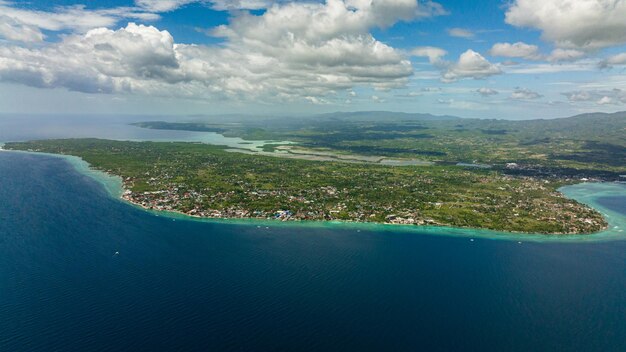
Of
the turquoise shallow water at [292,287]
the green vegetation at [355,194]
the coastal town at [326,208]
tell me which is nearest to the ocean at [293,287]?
the turquoise shallow water at [292,287]

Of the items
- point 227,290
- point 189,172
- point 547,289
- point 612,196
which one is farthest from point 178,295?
point 612,196

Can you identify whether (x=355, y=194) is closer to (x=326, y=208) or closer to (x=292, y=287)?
(x=326, y=208)

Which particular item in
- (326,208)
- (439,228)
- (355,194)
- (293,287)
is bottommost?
(293,287)

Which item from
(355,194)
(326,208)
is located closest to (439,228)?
(326,208)

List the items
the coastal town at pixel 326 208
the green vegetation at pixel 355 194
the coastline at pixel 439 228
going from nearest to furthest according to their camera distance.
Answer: the coastline at pixel 439 228
the coastal town at pixel 326 208
the green vegetation at pixel 355 194

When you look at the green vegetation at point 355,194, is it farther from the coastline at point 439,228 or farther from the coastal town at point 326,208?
the coastline at point 439,228

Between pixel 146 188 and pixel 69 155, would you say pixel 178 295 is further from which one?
pixel 69 155
